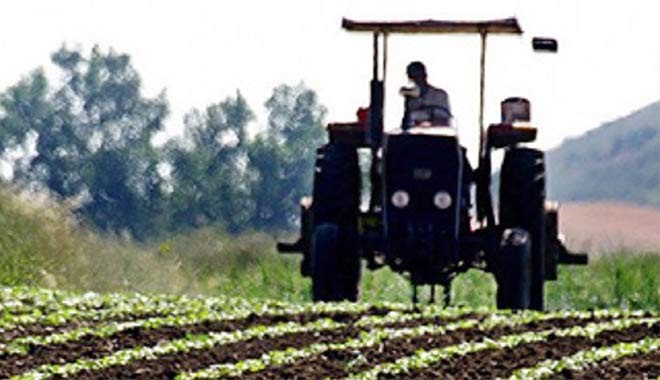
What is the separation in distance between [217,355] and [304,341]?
0.97m

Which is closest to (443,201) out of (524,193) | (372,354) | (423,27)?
(524,193)

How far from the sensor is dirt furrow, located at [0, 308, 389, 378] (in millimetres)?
16812

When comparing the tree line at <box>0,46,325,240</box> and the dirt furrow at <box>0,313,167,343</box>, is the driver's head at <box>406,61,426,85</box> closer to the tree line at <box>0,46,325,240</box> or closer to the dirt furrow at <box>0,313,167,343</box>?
the dirt furrow at <box>0,313,167,343</box>

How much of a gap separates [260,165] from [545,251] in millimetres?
31715

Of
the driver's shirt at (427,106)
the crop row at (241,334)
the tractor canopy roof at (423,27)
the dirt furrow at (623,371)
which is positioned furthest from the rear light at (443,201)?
the dirt furrow at (623,371)

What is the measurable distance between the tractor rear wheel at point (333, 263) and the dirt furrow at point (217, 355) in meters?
2.75

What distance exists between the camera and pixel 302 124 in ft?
182

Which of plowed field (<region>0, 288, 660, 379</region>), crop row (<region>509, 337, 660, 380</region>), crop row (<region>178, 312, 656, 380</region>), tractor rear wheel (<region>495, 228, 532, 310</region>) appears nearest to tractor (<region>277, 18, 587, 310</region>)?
tractor rear wheel (<region>495, 228, 532, 310</region>)

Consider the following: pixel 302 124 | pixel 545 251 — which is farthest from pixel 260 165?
pixel 545 251

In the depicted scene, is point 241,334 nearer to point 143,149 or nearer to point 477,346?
point 477,346

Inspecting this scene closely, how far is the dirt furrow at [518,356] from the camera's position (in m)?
16.3

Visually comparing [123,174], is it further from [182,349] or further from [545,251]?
[182,349]

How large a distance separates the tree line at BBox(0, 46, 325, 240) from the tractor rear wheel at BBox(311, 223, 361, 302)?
25249 millimetres

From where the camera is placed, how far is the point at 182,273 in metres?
29.4
